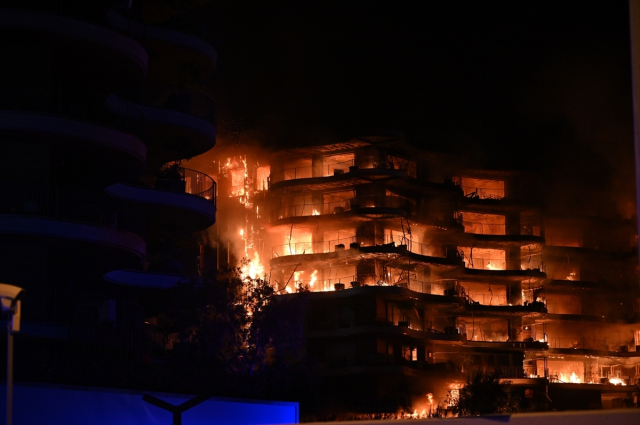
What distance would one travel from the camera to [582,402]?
3711 inches

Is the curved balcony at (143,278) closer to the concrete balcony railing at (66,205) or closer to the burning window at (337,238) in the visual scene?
the concrete balcony railing at (66,205)

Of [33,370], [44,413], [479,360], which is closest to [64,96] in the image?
[33,370]

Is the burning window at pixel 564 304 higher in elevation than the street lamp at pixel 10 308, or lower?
higher

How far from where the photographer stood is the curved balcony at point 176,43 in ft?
147

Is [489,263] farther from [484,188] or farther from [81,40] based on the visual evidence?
[81,40]

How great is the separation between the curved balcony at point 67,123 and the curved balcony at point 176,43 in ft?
18.9

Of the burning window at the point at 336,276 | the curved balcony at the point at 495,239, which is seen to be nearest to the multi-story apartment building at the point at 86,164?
the burning window at the point at 336,276

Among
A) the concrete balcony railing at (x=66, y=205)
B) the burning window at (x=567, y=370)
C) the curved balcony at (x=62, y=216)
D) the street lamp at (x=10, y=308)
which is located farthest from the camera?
the burning window at (x=567, y=370)

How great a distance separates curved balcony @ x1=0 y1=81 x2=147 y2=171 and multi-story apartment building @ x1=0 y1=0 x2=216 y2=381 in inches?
1.6

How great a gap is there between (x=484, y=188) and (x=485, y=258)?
301 inches

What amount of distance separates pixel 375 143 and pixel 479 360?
2278 centimetres

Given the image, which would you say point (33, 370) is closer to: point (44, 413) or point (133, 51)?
point (44, 413)

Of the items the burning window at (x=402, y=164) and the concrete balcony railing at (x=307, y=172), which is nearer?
the burning window at (x=402, y=164)

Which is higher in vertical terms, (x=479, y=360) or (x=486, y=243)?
(x=486, y=243)
